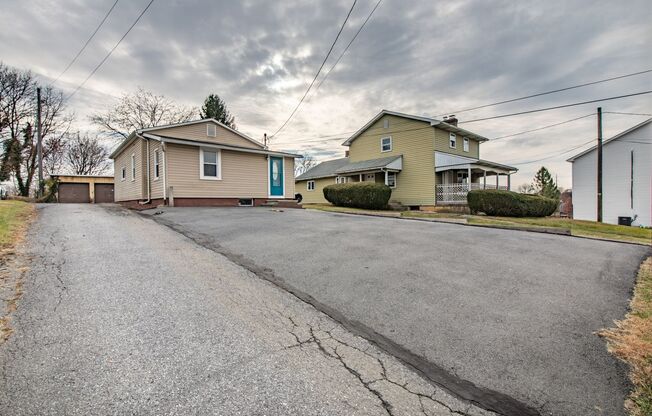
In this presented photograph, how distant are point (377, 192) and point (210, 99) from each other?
23.4 m

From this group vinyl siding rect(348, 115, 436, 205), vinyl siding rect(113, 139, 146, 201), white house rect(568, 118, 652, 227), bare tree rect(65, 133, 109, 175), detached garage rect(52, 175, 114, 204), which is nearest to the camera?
vinyl siding rect(113, 139, 146, 201)

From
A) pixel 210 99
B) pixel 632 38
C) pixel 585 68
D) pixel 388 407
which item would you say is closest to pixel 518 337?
pixel 388 407

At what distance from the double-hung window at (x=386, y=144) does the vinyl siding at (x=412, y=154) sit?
0.83ft

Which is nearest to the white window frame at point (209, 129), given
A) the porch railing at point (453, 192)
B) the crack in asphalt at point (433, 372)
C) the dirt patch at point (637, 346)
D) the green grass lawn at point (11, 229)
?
the green grass lawn at point (11, 229)

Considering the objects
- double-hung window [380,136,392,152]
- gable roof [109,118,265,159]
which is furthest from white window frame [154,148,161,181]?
double-hung window [380,136,392,152]

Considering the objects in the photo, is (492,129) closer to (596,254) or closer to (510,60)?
(510,60)

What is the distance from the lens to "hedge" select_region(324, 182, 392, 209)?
1950 centimetres

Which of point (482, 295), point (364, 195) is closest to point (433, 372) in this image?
point (482, 295)

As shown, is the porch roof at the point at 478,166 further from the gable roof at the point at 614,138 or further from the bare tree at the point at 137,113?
the bare tree at the point at 137,113

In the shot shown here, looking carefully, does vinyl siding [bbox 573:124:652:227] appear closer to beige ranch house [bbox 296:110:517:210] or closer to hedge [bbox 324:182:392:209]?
beige ranch house [bbox 296:110:517:210]

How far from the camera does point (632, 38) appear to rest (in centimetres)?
1216

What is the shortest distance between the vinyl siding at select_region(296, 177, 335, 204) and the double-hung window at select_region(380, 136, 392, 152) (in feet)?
18.0

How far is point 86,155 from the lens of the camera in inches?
1439

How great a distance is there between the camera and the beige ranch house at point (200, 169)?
45.9ft
